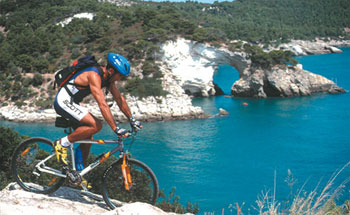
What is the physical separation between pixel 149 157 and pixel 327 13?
13860 centimetres

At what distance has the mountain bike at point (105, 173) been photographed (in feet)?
15.2

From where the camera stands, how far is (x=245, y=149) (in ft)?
100

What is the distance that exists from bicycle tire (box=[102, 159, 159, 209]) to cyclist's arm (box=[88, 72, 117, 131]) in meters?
0.62

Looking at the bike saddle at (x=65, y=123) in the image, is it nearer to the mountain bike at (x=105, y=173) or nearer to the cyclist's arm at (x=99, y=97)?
the mountain bike at (x=105, y=173)

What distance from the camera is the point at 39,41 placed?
52.4 meters

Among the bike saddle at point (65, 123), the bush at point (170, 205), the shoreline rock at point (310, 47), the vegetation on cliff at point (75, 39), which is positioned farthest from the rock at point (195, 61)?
the shoreline rock at point (310, 47)

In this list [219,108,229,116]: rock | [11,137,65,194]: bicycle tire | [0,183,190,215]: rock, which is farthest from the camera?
[219,108,229,116]: rock

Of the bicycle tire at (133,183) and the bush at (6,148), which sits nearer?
the bicycle tire at (133,183)

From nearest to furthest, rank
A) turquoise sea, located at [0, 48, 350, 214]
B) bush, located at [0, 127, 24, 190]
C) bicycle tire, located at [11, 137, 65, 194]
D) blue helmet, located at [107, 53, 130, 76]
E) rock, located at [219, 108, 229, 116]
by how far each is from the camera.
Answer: blue helmet, located at [107, 53, 130, 76] < bicycle tire, located at [11, 137, 65, 194] < bush, located at [0, 127, 24, 190] < turquoise sea, located at [0, 48, 350, 214] < rock, located at [219, 108, 229, 116]

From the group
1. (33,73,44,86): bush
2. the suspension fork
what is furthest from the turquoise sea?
the suspension fork

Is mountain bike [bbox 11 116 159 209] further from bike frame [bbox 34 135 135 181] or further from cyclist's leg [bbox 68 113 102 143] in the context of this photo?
cyclist's leg [bbox 68 113 102 143]

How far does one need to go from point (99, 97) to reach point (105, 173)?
1076 millimetres

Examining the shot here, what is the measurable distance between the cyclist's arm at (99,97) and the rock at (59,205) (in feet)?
3.36

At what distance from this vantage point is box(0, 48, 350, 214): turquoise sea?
22.0m
